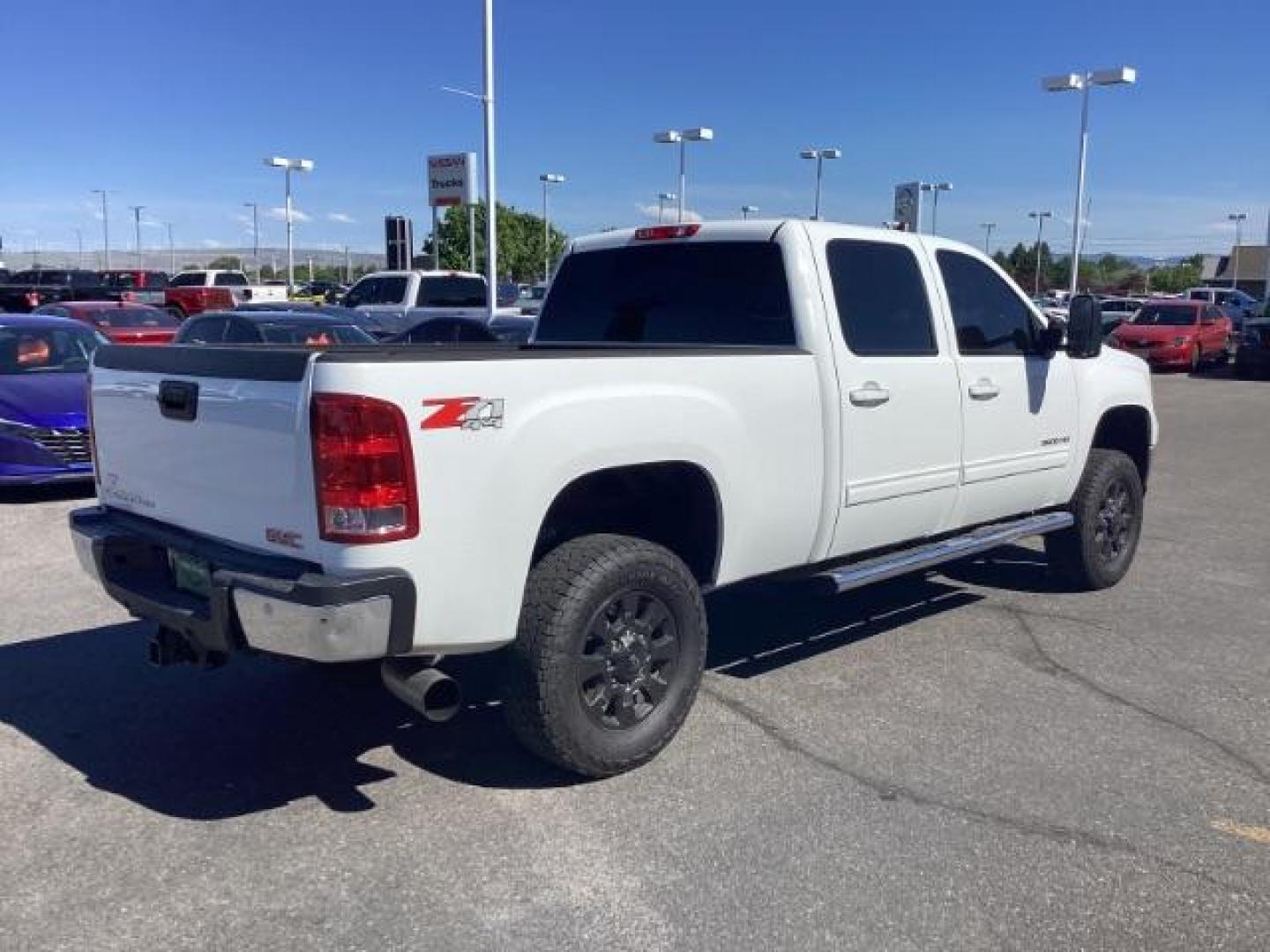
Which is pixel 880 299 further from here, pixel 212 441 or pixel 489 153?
pixel 489 153

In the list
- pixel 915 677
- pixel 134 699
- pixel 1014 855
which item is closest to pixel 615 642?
pixel 1014 855

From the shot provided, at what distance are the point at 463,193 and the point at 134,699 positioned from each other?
70.8ft

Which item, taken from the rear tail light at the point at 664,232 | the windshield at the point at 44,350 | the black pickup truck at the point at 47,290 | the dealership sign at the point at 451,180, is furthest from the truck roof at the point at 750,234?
the black pickup truck at the point at 47,290

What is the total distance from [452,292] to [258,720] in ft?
61.7

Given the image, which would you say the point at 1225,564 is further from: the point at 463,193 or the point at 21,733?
the point at 463,193

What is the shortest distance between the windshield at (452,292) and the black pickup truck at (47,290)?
42.5ft

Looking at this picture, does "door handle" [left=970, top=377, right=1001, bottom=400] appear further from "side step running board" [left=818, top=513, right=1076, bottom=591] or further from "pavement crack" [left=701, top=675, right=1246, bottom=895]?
"pavement crack" [left=701, top=675, right=1246, bottom=895]

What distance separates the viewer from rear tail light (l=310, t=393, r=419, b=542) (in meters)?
3.48

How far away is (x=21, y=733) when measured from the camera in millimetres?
4750

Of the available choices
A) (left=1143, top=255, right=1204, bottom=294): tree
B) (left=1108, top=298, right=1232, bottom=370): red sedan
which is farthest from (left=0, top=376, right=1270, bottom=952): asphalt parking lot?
(left=1143, top=255, right=1204, bottom=294): tree

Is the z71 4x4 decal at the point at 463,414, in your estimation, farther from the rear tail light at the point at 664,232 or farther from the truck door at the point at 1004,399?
the truck door at the point at 1004,399

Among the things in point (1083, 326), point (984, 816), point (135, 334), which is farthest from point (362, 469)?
point (135, 334)

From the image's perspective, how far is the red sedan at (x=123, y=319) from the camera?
1686 centimetres

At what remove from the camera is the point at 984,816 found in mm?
4043
